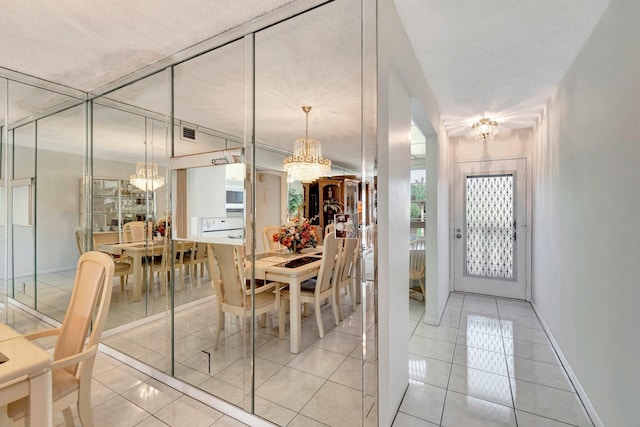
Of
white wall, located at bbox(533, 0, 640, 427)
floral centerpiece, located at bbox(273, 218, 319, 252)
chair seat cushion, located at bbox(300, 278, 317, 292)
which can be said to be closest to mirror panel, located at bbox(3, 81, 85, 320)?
floral centerpiece, located at bbox(273, 218, 319, 252)

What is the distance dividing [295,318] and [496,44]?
2364mm

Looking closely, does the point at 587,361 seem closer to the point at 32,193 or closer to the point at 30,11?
the point at 30,11

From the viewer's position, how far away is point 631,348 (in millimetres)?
→ 1340

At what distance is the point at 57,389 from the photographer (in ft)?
4.57

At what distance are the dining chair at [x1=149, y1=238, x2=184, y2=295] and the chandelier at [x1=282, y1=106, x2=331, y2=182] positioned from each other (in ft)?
3.60

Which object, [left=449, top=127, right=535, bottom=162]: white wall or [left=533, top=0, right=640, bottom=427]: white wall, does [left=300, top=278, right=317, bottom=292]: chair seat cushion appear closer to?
[left=533, top=0, right=640, bottom=427]: white wall

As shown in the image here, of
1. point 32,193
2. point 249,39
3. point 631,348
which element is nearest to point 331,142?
point 249,39

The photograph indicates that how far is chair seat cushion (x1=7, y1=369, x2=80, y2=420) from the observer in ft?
4.12

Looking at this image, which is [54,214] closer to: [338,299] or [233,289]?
[233,289]

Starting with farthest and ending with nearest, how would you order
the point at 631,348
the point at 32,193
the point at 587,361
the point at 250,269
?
the point at 32,193, the point at 587,361, the point at 250,269, the point at 631,348

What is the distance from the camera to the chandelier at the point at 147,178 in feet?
7.50

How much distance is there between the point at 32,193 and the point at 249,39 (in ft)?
10.7

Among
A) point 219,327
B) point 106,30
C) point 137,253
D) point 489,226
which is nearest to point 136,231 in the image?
point 137,253

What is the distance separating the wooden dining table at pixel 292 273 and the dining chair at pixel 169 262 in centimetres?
76
